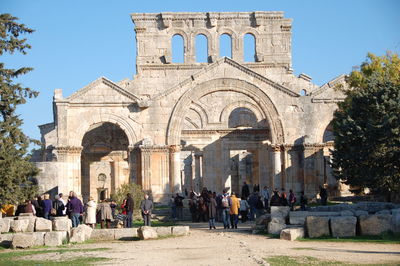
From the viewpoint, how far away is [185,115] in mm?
37969

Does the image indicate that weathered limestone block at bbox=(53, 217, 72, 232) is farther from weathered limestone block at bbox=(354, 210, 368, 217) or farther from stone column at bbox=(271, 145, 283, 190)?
stone column at bbox=(271, 145, 283, 190)

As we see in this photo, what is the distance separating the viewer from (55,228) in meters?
22.7

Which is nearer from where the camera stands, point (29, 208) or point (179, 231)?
point (179, 231)

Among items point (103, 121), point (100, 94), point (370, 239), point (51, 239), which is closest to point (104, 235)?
point (51, 239)

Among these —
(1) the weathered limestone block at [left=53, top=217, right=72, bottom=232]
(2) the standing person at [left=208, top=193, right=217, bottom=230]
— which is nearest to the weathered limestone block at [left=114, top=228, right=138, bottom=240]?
(1) the weathered limestone block at [left=53, top=217, right=72, bottom=232]

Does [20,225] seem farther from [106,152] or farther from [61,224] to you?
[106,152]

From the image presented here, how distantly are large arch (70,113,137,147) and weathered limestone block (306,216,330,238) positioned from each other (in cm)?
1699

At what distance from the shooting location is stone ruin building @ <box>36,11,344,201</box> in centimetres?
3609

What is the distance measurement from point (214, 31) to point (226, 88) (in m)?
9.52

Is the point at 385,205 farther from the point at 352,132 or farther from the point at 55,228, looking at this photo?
the point at 55,228

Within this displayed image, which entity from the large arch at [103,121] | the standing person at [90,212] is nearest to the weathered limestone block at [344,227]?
the standing person at [90,212]

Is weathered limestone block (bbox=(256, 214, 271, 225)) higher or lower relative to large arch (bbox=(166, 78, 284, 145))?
lower

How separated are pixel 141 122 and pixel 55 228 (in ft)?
47.0

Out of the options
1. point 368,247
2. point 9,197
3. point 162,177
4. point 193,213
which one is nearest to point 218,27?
point 162,177
